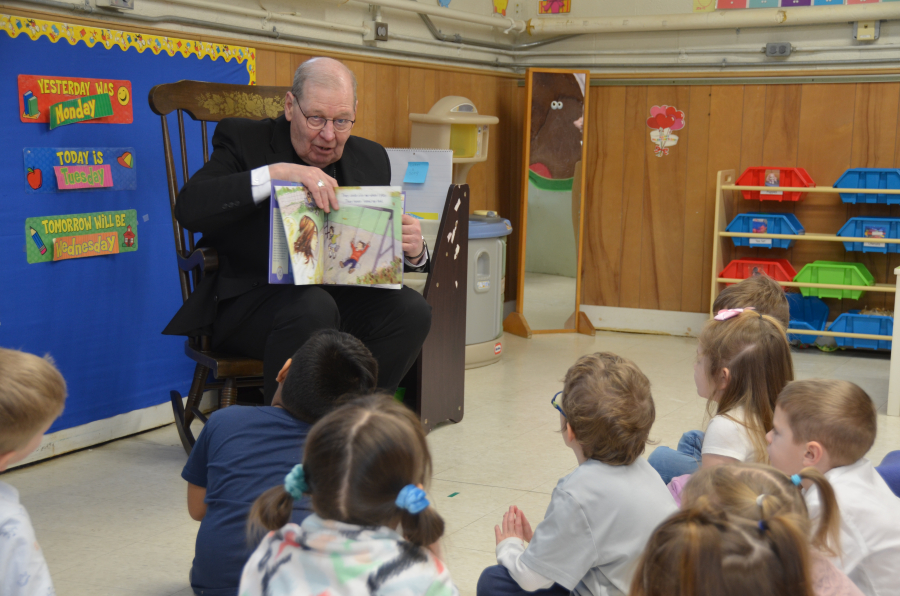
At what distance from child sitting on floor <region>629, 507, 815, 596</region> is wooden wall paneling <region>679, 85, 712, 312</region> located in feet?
14.7

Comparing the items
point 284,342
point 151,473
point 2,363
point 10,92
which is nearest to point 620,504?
point 2,363

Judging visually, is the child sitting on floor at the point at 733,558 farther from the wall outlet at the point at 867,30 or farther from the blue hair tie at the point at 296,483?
the wall outlet at the point at 867,30

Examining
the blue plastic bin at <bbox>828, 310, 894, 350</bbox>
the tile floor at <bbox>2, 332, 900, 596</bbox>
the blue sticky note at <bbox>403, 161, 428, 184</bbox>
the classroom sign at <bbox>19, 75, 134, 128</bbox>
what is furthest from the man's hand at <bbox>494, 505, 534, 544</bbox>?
the blue plastic bin at <bbox>828, 310, 894, 350</bbox>

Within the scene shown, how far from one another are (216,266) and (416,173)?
1.48 meters

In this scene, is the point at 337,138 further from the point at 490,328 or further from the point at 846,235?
the point at 846,235

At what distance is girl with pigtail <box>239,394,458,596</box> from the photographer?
107cm

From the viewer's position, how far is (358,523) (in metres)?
1.10

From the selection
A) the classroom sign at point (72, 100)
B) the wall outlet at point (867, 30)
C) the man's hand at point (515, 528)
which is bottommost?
the man's hand at point (515, 528)

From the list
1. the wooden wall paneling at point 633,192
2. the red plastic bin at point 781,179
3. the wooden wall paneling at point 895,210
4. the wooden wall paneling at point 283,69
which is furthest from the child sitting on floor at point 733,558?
the wooden wall paneling at point 633,192

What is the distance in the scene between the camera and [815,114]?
491 cm

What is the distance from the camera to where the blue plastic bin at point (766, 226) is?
15.7 feet

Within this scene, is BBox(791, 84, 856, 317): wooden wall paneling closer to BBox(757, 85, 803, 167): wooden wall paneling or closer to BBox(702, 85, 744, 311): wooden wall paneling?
BBox(757, 85, 803, 167): wooden wall paneling

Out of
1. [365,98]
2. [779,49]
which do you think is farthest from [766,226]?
[365,98]

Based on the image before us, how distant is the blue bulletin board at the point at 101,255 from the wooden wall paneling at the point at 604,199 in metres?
2.69
